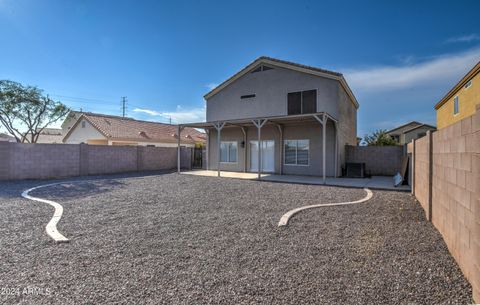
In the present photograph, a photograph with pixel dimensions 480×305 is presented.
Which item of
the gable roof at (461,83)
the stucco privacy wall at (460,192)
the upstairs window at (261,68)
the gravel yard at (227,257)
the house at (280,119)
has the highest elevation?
the upstairs window at (261,68)

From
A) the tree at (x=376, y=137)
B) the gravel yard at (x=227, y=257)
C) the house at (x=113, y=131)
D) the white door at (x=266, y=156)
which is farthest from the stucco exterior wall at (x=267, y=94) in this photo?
the tree at (x=376, y=137)

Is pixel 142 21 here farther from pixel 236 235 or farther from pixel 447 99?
pixel 447 99

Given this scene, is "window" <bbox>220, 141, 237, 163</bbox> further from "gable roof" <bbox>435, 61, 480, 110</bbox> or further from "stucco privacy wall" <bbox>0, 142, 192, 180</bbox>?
"gable roof" <bbox>435, 61, 480, 110</bbox>

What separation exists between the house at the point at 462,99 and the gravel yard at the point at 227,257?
33.6ft

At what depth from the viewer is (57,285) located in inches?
98.5

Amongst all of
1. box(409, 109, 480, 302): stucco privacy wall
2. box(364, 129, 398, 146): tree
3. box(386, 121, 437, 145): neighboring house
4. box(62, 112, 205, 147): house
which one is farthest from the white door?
box(386, 121, 437, 145): neighboring house

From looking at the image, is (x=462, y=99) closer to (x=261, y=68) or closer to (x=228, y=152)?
(x=261, y=68)

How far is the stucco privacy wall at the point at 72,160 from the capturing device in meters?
11.1

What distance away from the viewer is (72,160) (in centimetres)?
1306

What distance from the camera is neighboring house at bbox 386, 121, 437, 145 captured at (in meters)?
31.0

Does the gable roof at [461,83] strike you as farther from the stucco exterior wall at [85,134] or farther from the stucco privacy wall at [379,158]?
the stucco exterior wall at [85,134]

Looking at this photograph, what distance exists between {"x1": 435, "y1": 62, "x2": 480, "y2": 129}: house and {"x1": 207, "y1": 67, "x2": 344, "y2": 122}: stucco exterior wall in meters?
5.92

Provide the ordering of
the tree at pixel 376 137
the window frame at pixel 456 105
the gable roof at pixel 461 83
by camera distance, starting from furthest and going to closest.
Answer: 1. the tree at pixel 376 137
2. the window frame at pixel 456 105
3. the gable roof at pixel 461 83

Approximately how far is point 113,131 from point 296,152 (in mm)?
17994
